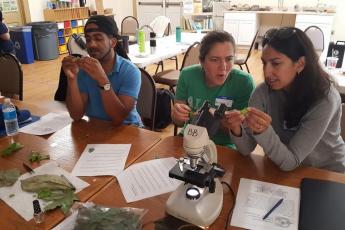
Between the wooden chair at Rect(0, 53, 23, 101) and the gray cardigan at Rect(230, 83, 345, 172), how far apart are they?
198 centimetres

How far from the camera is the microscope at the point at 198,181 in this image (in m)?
0.98

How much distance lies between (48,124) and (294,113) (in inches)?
51.4

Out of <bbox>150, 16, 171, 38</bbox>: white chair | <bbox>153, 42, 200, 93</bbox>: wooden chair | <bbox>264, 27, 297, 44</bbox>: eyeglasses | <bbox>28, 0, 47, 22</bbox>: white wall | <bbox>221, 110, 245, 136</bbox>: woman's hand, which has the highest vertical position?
<bbox>28, 0, 47, 22</bbox>: white wall

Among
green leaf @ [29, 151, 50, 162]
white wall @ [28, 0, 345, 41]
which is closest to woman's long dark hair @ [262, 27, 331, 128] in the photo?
green leaf @ [29, 151, 50, 162]

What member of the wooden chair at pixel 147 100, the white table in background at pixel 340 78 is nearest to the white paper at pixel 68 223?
the wooden chair at pixel 147 100

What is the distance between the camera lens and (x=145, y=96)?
7.38ft

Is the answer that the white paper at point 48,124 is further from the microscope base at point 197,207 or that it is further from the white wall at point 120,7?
the white wall at point 120,7

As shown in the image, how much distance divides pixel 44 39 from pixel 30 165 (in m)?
5.53

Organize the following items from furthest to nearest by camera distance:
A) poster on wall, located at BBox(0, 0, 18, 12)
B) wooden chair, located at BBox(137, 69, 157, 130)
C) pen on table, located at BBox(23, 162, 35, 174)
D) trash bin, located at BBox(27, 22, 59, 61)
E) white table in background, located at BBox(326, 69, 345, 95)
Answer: trash bin, located at BBox(27, 22, 59, 61)
poster on wall, located at BBox(0, 0, 18, 12)
white table in background, located at BBox(326, 69, 345, 95)
wooden chair, located at BBox(137, 69, 157, 130)
pen on table, located at BBox(23, 162, 35, 174)

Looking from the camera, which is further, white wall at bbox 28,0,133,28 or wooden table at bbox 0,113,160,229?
white wall at bbox 28,0,133,28

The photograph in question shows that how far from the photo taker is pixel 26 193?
1192mm

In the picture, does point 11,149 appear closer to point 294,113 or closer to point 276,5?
point 294,113

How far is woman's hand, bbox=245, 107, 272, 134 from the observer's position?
121 centimetres

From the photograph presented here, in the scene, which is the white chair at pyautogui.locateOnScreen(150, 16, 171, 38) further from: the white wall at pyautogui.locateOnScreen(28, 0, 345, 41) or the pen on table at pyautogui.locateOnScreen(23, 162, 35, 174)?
the pen on table at pyautogui.locateOnScreen(23, 162, 35, 174)
